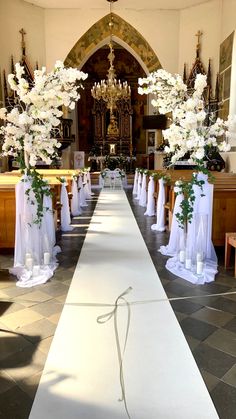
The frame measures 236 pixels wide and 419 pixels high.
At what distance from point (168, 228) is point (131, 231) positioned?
2.21 ft

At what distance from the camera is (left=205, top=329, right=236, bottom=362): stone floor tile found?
2470mm

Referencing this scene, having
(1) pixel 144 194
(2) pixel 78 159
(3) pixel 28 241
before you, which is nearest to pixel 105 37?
(2) pixel 78 159

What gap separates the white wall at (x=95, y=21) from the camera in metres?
14.2

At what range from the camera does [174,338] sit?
2.59 m

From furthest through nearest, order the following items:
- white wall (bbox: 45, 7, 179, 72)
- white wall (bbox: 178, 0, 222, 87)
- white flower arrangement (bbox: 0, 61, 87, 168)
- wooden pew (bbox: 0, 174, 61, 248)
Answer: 1. white wall (bbox: 45, 7, 179, 72)
2. white wall (bbox: 178, 0, 222, 87)
3. wooden pew (bbox: 0, 174, 61, 248)
4. white flower arrangement (bbox: 0, 61, 87, 168)

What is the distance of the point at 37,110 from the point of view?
12.3 ft

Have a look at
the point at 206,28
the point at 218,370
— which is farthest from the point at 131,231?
the point at 206,28

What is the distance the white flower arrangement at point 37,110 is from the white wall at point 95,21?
38.1 ft

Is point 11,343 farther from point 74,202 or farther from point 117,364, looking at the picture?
point 74,202

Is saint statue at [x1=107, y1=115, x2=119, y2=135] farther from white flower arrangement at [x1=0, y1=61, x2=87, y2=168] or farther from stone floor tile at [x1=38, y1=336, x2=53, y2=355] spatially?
stone floor tile at [x1=38, y1=336, x2=53, y2=355]

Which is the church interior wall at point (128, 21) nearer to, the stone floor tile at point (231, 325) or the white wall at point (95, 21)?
the white wall at point (95, 21)

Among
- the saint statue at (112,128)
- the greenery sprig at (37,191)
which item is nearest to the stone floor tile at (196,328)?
the greenery sprig at (37,191)

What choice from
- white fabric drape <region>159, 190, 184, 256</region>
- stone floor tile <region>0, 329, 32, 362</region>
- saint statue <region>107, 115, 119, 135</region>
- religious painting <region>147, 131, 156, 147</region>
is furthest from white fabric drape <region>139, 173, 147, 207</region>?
religious painting <region>147, 131, 156, 147</region>

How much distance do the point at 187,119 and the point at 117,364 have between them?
2576 mm
